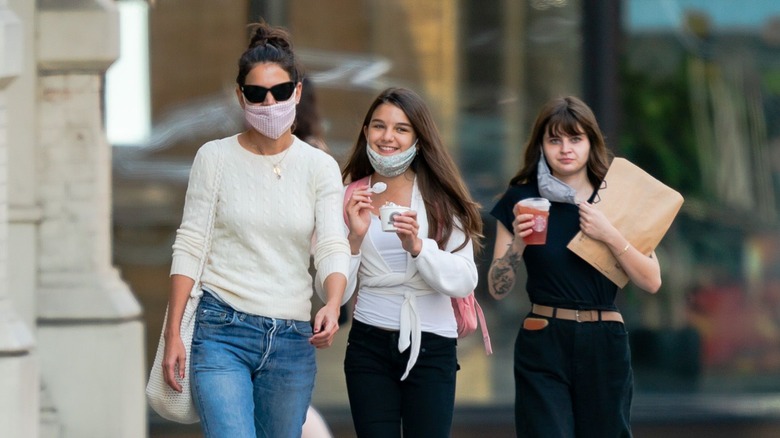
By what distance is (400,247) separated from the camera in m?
4.92

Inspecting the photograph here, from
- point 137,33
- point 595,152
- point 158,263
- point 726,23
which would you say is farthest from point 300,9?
point 595,152

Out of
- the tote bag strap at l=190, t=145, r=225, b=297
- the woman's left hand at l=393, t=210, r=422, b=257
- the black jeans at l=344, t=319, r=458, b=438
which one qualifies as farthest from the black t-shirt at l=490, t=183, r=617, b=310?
the tote bag strap at l=190, t=145, r=225, b=297

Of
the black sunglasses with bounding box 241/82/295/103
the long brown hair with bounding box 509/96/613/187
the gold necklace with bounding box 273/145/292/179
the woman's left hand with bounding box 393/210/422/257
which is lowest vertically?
the woman's left hand with bounding box 393/210/422/257

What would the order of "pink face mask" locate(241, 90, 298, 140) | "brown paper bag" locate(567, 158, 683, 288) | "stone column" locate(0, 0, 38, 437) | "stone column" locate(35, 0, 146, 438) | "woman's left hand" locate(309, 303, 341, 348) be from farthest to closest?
"stone column" locate(35, 0, 146, 438) < "stone column" locate(0, 0, 38, 437) < "brown paper bag" locate(567, 158, 683, 288) < "pink face mask" locate(241, 90, 298, 140) < "woman's left hand" locate(309, 303, 341, 348)

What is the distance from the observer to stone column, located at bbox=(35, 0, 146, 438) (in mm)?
6961

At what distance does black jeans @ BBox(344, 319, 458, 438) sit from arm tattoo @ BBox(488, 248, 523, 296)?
0.40 metres

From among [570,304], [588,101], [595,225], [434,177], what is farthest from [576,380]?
[588,101]

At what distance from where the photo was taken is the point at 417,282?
4.91 meters

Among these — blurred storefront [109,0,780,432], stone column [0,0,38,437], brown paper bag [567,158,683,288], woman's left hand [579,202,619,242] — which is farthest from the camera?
blurred storefront [109,0,780,432]

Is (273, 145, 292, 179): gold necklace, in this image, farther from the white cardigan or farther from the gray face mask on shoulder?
the gray face mask on shoulder

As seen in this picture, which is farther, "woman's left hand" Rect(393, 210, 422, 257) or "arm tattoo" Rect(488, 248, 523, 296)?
"arm tattoo" Rect(488, 248, 523, 296)

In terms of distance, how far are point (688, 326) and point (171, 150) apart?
145 inches

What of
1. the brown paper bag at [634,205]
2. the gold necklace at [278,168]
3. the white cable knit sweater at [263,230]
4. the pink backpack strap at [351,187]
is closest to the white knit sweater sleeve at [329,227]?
the white cable knit sweater at [263,230]

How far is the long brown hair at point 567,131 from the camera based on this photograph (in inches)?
201
